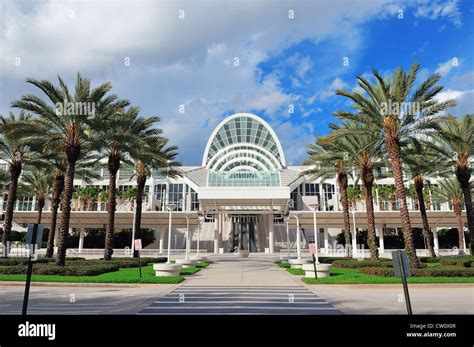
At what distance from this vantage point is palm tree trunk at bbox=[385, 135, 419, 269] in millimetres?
17406

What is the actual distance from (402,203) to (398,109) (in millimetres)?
5298

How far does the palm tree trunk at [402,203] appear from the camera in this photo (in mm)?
17406

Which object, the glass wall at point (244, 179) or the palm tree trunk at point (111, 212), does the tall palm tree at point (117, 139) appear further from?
the glass wall at point (244, 179)

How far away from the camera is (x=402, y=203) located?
18.5 meters

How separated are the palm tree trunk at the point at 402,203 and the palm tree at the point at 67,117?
17.0 m

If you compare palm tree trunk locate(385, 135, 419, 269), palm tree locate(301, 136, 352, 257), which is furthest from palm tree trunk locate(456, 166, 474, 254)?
palm tree locate(301, 136, 352, 257)

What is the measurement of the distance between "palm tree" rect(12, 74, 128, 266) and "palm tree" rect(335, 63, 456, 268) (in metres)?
14.6

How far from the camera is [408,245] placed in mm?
17844

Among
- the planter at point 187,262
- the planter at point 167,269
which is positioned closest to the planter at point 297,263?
the planter at point 187,262
